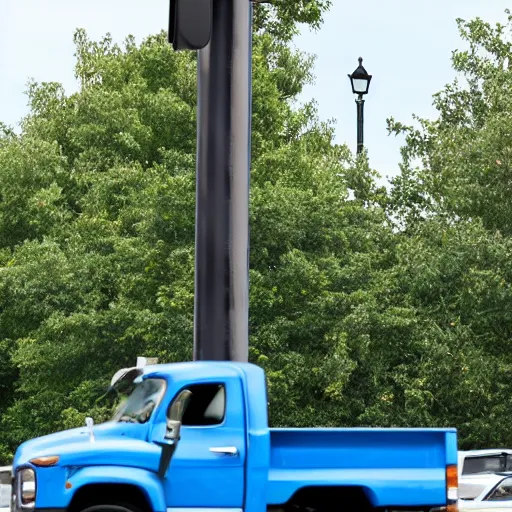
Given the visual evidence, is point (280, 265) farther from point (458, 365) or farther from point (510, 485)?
point (510, 485)

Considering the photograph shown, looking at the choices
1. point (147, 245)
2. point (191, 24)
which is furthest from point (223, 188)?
point (147, 245)

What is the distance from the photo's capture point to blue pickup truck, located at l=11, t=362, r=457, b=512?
9.05m

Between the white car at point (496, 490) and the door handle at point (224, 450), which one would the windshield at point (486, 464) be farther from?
the door handle at point (224, 450)

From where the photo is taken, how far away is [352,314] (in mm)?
28312

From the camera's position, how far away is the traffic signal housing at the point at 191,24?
573 cm

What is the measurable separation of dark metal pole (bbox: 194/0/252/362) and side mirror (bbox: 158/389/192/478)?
60 centimetres

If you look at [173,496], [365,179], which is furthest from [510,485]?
[173,496]

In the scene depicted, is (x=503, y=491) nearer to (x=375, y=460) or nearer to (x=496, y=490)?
(x=496, y=490)

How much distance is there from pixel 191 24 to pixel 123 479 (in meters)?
4.29

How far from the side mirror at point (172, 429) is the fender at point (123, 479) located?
124 mm

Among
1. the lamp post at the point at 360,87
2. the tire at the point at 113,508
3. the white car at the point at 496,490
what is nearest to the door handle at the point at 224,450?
the tire at the point at 113,508

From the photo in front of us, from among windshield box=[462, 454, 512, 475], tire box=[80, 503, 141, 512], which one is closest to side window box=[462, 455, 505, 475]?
windshield box=[462, 454, 512, 475]

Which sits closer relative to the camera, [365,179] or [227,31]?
[227,31]

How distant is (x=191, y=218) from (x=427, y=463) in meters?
21.3
